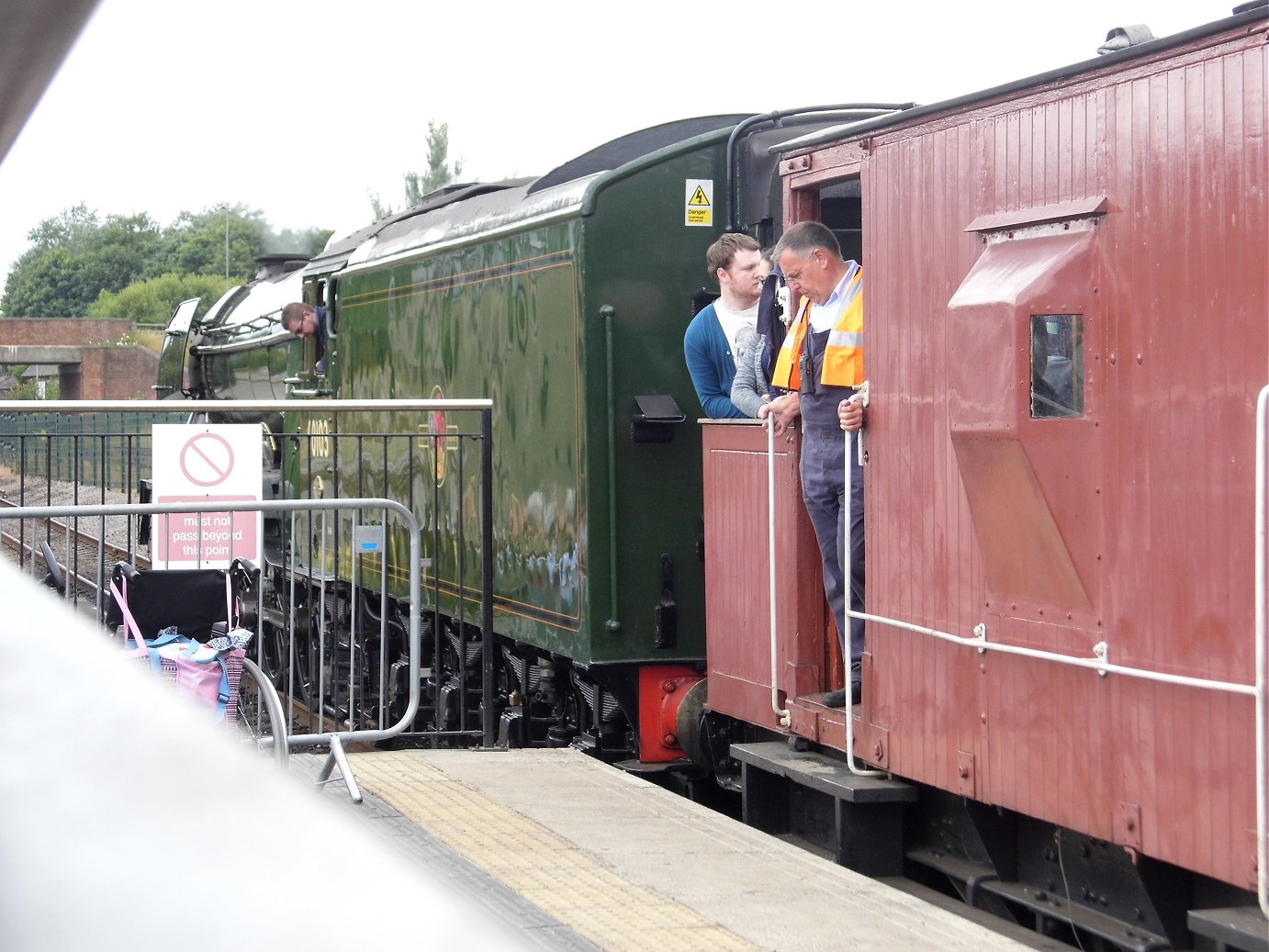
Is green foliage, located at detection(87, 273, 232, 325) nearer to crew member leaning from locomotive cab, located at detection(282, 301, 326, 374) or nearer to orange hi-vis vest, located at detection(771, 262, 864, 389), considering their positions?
crew member leaning from locomotive cab, located at detection(282, 301, 326, 374)

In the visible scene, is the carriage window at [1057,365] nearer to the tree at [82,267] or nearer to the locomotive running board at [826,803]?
the locomotive running board at [826,803]

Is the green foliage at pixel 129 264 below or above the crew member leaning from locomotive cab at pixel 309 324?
above

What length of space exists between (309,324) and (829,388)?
7394mm

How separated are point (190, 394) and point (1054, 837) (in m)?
16.7

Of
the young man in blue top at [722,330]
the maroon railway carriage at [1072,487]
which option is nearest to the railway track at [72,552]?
the young man in blue top at [722,330]

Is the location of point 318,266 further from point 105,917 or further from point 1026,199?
point 105,917

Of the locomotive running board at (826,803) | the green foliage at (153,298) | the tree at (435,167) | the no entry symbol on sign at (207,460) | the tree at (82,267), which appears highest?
the tree at (435,167)

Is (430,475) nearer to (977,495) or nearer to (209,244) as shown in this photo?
(977,495)

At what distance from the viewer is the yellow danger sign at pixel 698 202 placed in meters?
7.67

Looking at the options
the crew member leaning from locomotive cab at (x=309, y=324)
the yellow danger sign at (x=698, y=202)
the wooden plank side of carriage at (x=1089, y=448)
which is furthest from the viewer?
the crew member leaning from locomotive cab at (x=309, y=324)

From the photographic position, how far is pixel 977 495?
15.3 ft

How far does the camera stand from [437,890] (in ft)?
2.01

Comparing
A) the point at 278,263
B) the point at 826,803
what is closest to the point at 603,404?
the point at 826,803

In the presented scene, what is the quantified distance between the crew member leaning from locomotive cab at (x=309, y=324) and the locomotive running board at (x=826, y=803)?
22.4 ft
